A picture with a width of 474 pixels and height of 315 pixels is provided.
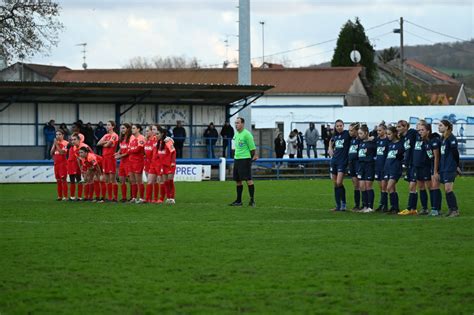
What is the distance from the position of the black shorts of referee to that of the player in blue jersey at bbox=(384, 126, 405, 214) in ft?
11.3

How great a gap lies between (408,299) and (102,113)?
107 feet

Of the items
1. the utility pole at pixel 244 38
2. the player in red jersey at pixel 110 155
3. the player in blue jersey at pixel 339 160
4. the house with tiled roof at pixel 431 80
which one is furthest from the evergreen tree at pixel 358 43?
the player in blue jersey at pixel 339 160

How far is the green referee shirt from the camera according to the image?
2280 centimetres

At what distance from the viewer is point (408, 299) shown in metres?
9.86

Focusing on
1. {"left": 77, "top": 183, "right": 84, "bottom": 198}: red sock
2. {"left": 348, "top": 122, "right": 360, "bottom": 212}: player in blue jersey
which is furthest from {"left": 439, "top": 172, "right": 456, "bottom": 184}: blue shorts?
{"left": 77, "top": 183, "right": 84, "bottom": 198}: red sock

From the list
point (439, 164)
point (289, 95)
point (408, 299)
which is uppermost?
point (289, 95)

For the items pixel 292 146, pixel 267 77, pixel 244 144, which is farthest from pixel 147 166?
pixel 267 77

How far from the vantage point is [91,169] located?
24922 mm

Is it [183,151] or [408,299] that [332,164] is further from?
[183,151]

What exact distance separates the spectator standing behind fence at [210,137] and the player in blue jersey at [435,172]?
23381 mm

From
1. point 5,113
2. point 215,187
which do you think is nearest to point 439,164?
point 215,187

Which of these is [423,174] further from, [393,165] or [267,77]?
[267,77]

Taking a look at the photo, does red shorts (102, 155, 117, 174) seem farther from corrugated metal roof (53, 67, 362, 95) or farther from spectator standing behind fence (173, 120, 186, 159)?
corrugated metal roof (53, 67, 362, 95)

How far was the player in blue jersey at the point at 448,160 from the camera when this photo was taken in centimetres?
1920
